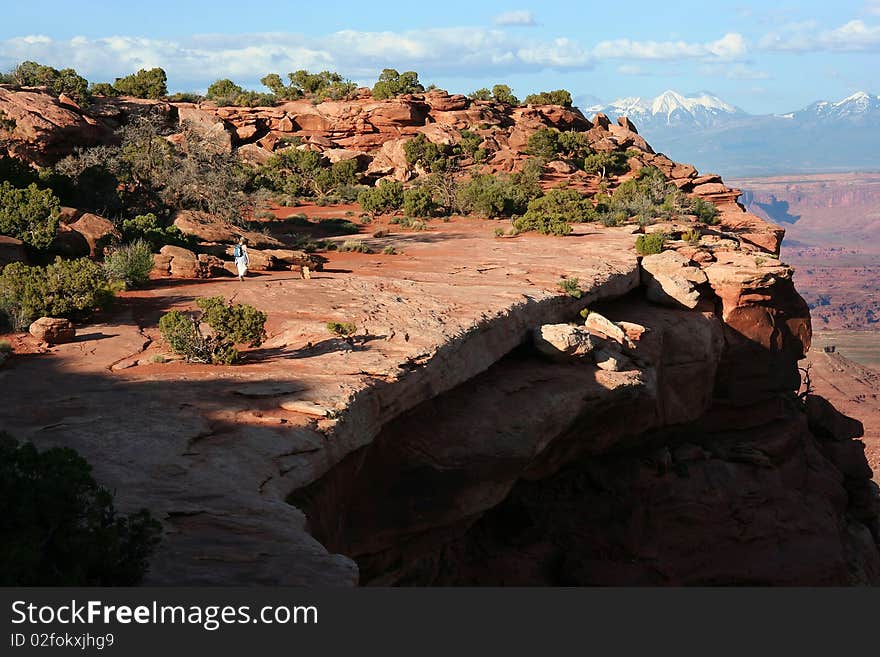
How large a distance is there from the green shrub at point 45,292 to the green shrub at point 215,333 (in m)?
2.01

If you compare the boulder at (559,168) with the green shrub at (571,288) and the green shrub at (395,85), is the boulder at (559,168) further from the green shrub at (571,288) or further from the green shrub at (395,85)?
the green shrub at (571,288)

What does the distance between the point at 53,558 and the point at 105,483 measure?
5.46 ft

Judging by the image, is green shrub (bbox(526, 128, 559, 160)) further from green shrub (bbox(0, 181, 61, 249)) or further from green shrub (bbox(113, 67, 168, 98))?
green shrub (bbox(0, 181, 61, 249))

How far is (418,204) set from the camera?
3002 centimetres

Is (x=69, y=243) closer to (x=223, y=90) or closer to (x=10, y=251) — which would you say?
(x=10, y=251)

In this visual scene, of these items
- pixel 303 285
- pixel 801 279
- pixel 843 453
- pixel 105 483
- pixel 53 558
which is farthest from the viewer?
pixel 801 279

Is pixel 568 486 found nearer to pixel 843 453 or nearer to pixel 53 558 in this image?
pixel 843 453

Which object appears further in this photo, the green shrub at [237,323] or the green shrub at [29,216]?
the green shrub at [29,216]

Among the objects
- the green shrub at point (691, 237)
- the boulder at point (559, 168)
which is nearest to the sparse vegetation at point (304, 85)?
the boulder at point (559, 168)

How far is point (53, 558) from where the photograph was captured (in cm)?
548

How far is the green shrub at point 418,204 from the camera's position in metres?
30.0

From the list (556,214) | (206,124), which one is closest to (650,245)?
(556,214)

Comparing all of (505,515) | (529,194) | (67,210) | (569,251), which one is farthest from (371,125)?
(505,515)

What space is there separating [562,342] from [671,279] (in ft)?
20.0
